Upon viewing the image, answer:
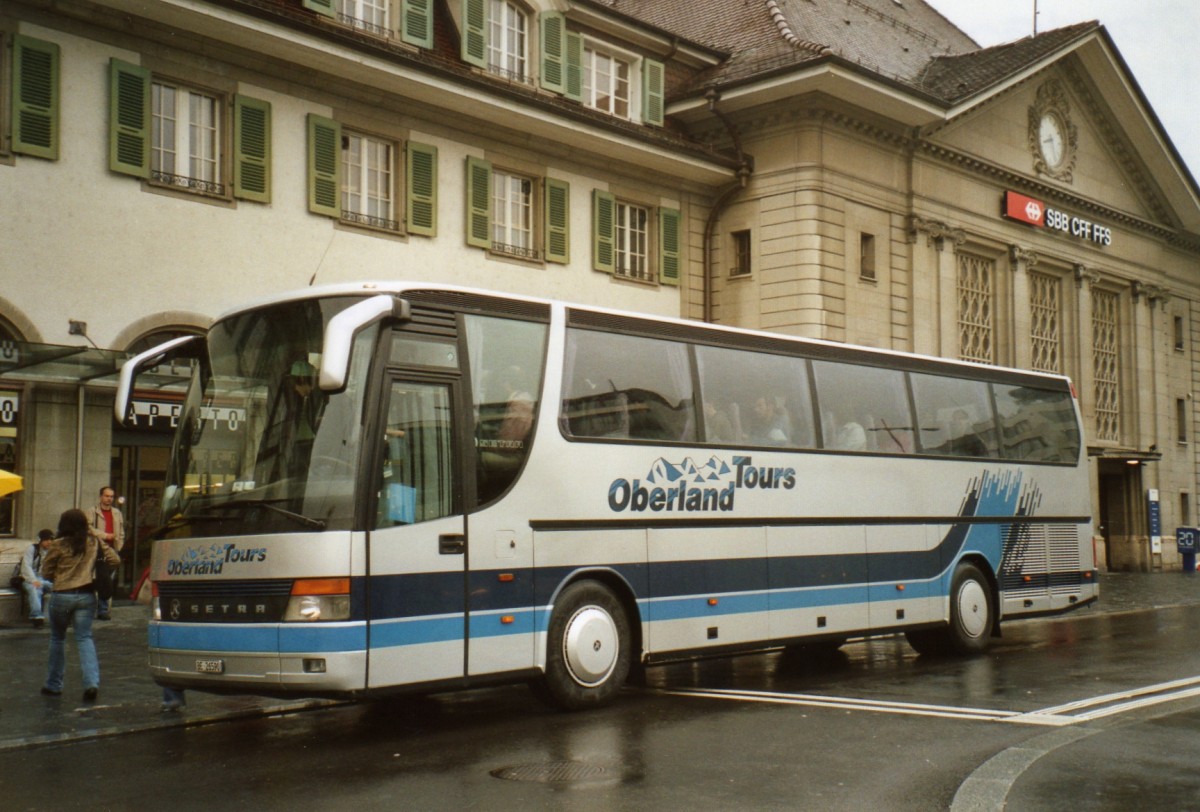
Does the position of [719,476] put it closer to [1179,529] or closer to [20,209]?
[20,209]

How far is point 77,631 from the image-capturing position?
Result: 11.9 metres

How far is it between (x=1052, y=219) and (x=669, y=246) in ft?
44.5

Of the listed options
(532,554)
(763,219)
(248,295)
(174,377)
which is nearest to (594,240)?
(763,219)

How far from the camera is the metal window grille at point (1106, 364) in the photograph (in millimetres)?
40000

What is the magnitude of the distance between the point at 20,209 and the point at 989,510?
12702 mm

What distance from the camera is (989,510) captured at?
16.4 meters

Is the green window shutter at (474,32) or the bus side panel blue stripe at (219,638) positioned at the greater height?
the green window shutter at (474,32)

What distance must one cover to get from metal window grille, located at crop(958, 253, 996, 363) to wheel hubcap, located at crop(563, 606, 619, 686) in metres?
23.5

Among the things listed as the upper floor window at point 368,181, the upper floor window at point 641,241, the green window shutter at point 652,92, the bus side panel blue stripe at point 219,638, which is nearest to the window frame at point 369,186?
the upper floor window at point 368,181

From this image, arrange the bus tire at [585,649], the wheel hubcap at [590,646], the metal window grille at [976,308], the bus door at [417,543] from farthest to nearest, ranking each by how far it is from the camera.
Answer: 1. the metal window grille at [976,308]
2. the wheel hubcap at [590,646]
3. the bus tire at [585,649]
4. the bus door at [417,543]

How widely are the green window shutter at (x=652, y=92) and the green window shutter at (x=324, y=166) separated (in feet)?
27.4

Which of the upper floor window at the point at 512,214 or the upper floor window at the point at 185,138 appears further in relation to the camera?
the upper floor window at the point at 512,214

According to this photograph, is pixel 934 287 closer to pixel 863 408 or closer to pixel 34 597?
pixel 863 408

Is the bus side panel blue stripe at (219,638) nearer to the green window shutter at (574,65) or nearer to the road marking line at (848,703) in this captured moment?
the road marking line at (848,703)
